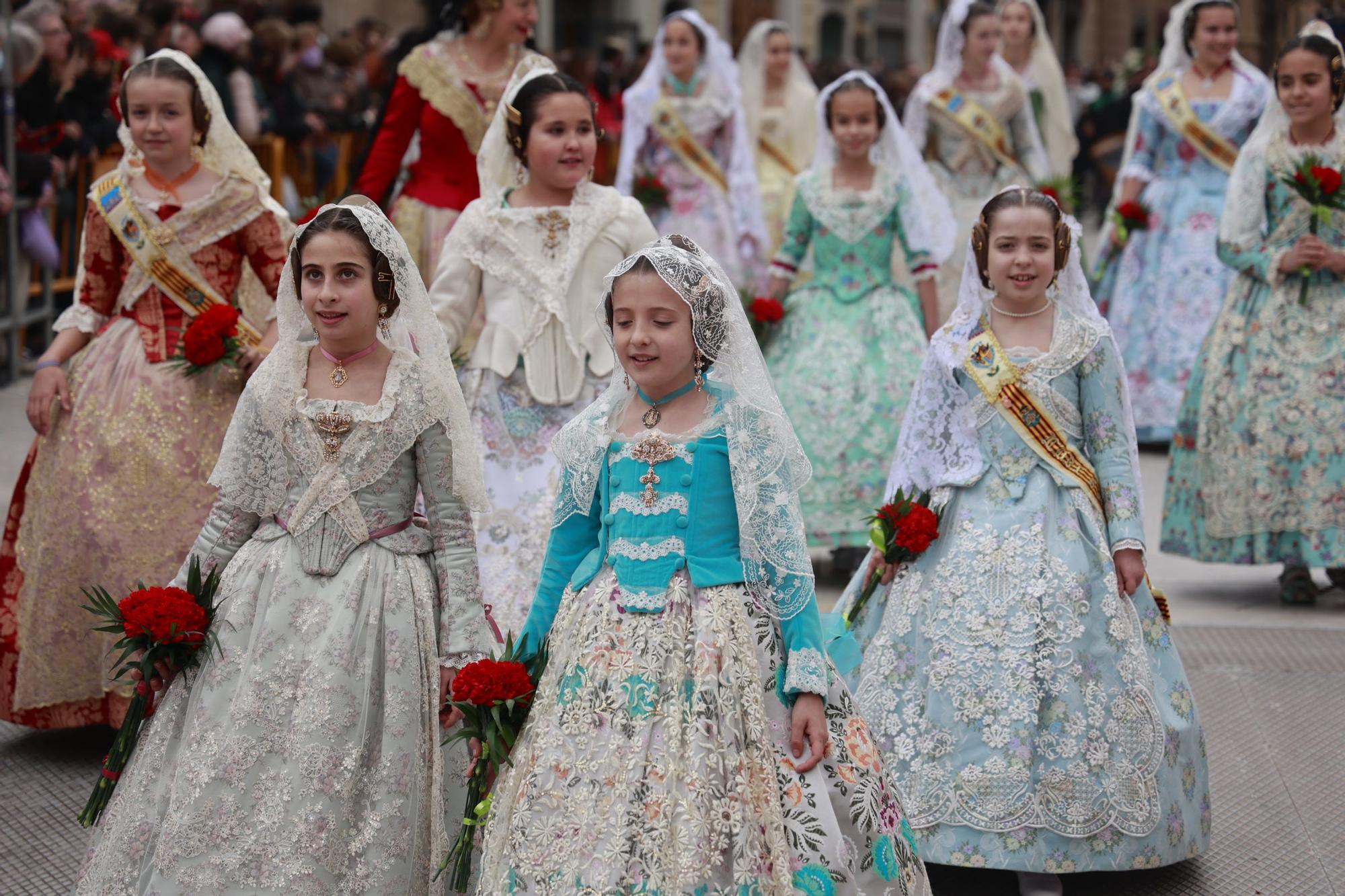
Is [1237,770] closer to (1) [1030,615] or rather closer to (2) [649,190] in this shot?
(1) [1030,615]

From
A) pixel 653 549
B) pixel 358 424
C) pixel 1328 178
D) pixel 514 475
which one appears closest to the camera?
pixel 653 549

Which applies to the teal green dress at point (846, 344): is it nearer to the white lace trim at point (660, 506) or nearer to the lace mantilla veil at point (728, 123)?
the lace mantilla veil at point (728, 123)

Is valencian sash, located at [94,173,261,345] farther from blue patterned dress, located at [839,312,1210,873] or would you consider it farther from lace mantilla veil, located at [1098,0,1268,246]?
lace mantilla veil, located at [1098,0,1268,246]

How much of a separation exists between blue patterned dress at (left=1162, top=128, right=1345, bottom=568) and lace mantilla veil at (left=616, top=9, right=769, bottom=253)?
3448 mm

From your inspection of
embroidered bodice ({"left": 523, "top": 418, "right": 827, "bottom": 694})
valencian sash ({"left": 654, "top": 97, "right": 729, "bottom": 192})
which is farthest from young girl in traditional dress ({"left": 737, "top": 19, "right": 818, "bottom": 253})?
embroidered bodice ({"left": 523, "top": 418, "right": 827, "bottom": 694})

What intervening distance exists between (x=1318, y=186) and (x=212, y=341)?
13.7ft

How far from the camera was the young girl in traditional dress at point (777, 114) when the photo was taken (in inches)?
462

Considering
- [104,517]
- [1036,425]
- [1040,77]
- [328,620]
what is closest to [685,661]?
[328,620]

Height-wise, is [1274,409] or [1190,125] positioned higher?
[1190,125]

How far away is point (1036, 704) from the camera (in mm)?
4469

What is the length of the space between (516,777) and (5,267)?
28.7 feet

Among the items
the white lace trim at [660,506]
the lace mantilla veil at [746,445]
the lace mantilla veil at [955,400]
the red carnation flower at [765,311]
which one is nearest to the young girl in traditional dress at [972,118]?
the red carnation flower at [765,311]

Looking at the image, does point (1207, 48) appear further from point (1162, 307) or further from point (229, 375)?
point (229, 375)

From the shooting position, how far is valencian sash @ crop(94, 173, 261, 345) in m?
5.46
